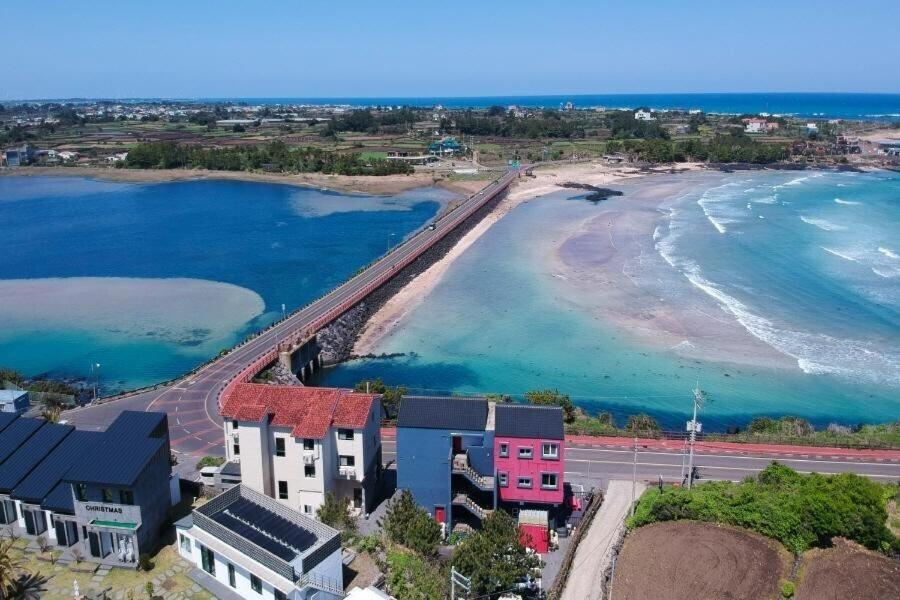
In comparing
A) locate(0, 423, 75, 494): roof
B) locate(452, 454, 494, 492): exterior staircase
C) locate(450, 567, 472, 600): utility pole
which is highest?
locate(0, 423, 75, 494): roof

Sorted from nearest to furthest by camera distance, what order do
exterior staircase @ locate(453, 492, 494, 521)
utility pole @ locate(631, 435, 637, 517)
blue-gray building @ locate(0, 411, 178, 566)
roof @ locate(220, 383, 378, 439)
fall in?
blue-gray building @ locate(0, 411, 178, 566)
exterior staircase @ locate(453, 492, 494, 521)
roof @ locate(220, 383, 378, 439)
utility pole @ locate(631, 435, 637, 517)

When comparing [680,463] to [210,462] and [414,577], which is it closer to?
[414,577]

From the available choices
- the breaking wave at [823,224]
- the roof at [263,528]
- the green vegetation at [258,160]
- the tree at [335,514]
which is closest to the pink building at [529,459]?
the tree at [335,514]

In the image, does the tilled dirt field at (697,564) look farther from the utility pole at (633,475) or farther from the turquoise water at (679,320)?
the turquoise water at (679,320)

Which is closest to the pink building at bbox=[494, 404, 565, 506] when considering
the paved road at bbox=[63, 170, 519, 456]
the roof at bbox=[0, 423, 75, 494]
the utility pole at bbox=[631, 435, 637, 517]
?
the utility pole at bbox=[631, 435, 637, 517]

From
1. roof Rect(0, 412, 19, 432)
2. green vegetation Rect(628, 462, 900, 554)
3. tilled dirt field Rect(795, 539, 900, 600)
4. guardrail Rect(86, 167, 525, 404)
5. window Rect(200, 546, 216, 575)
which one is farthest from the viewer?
guardrail Rect(86, 167, 525, 404)

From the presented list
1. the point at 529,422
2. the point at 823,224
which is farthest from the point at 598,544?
the point at 823,224

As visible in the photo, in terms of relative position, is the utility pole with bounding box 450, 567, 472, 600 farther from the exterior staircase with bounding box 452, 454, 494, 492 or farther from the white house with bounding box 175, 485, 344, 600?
the exterior staircase with bounding box 452, 454, 494, 492
